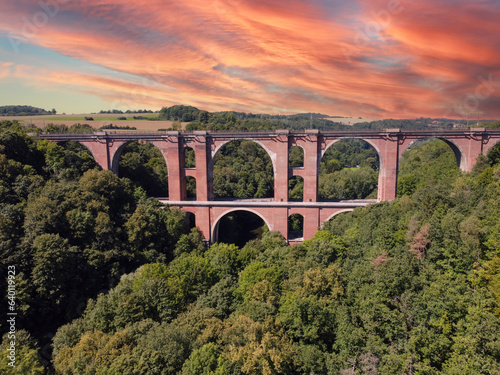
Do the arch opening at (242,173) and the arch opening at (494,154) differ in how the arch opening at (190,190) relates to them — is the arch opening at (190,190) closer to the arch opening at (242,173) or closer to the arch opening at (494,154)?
the arch opening at (242,173)

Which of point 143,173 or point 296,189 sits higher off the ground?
point 143,173

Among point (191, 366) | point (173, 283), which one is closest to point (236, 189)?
point (173, 283)

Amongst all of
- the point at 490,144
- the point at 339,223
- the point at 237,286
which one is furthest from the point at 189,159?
the point at 490,144

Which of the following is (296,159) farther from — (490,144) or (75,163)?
(75,163)

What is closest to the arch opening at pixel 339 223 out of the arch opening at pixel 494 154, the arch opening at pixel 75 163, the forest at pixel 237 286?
the forest at pixel 237 286

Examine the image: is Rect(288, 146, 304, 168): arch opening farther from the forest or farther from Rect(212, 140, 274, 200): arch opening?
the forest

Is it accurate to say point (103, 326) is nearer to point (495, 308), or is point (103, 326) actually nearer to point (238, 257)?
point (238, 257)

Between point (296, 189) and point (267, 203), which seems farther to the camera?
point (296, 189)

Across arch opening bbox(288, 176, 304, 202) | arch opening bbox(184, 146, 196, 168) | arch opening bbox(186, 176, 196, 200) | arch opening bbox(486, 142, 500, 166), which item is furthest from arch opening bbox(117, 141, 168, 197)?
arch opening bbox(486, 142, 500, 166)
